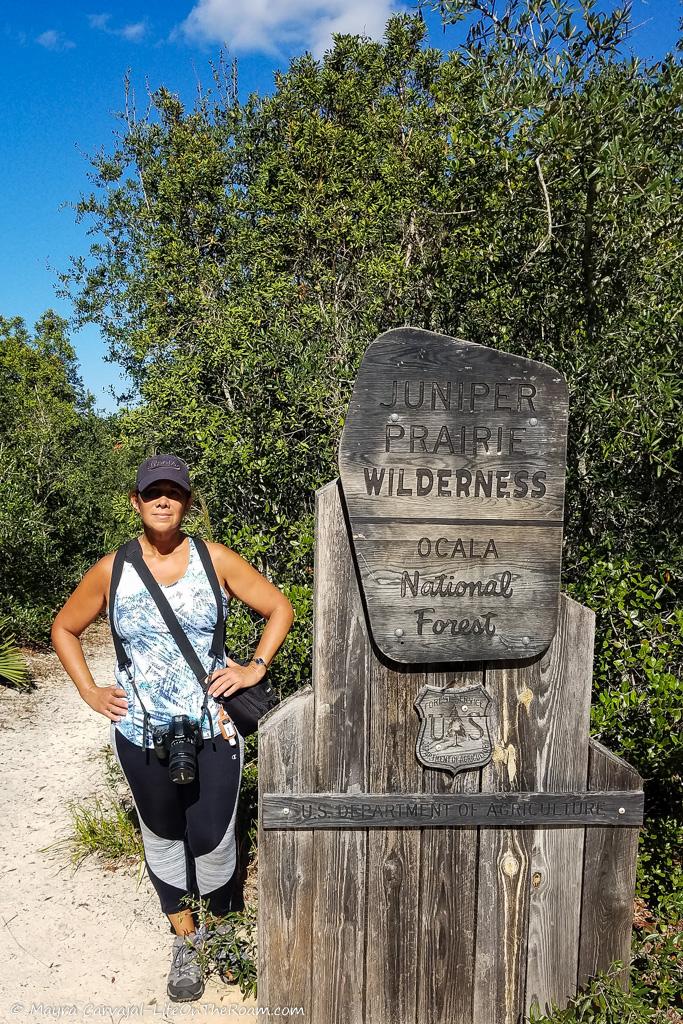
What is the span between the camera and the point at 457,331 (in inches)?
193

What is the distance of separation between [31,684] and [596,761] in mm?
6956

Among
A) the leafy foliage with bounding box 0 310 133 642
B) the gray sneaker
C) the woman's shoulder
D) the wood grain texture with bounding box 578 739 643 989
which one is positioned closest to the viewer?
the wood grain texture with bounding box 578 739 643 989

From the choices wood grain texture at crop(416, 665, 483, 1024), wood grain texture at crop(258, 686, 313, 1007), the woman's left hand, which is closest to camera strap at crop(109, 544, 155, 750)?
the woman's left hand

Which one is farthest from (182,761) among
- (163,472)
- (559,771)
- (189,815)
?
(559,771)

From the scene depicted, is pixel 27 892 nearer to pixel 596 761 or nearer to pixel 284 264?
pixel 596 761

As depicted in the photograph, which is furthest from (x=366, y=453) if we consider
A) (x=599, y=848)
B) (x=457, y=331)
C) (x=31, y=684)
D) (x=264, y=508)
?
(x=31, y=684)

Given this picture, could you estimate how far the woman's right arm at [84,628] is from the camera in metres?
2.71

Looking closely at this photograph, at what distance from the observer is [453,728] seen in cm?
238

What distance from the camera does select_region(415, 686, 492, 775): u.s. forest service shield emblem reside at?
7.78ft

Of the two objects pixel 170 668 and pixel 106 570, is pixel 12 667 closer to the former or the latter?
pixel 106 570

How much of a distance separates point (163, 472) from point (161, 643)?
2.02 feet

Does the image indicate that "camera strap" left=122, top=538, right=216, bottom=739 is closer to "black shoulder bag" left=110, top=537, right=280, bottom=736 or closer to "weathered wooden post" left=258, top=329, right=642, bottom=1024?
"black shoulder bag" left=110, top=537, right=280, bottom=736

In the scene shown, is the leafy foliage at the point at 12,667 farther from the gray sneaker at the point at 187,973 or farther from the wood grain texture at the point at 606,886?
the wood grain texture at the point at 606,886

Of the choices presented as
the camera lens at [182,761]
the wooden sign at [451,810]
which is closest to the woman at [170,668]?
the camera lens at [182,761]
